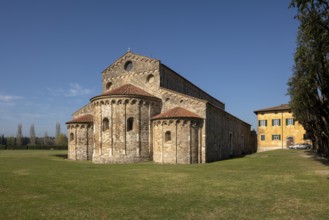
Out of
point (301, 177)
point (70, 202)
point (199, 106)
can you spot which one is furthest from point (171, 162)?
point (70, 202)

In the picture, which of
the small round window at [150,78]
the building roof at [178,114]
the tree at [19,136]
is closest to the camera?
the building roof at [178,114]

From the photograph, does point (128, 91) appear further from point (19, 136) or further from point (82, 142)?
point (19, 136)

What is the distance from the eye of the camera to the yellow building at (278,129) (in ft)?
203

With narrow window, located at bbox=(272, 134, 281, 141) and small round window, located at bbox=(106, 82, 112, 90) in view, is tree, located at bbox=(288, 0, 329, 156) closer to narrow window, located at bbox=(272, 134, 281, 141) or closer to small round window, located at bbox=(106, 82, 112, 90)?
small round window, located at bbox=(106, 82, 112, 90)

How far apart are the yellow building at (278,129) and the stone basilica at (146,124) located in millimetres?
32655

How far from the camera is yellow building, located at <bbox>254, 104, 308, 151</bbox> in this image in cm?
6188

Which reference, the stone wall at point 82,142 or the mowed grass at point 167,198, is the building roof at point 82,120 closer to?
the stone wall at point 82,142

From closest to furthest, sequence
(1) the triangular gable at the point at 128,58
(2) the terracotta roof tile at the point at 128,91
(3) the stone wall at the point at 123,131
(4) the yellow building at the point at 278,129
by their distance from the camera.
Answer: (3) the stone wall at the point at 123,131
(2) the terracotta roof tile at the point at 128,91
(1) the triangular gable at the point at 128,58
(4) the yellow building at the point at 278,129

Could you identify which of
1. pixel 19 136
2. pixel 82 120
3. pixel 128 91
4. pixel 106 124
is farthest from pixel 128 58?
pixel 19 136

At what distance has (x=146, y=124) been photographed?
99.5 feet

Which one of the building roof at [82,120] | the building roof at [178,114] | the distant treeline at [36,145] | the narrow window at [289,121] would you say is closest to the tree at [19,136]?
the distant treeline at [36,145]

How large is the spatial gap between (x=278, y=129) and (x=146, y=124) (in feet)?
142

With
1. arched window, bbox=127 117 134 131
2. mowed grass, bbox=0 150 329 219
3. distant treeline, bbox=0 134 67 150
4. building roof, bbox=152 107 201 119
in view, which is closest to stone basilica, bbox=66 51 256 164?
building roof, bbox=152 107 201 119

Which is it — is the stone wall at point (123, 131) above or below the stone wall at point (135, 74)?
below
